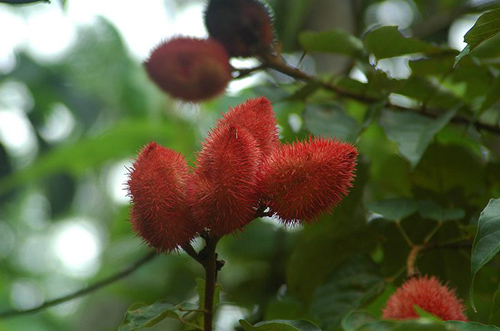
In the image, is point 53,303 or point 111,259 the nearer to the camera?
point 53,303

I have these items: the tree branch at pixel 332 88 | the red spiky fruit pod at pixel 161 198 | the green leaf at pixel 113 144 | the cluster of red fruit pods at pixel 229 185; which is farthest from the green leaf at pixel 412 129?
the green leaf at pixel 113 144

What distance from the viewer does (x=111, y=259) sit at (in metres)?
1.77

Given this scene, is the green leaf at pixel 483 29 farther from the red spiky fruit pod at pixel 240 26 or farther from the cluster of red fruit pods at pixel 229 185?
the red spiky fruit pod at pixel 240 26

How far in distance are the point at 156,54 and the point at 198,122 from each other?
0.86 m

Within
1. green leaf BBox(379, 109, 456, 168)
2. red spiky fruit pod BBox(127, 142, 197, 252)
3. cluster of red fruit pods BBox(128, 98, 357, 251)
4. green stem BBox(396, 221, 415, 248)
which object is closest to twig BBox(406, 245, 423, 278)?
green stem BBox(396, 221, 415, 248)

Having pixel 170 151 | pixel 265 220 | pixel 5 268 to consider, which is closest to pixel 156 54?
pixel 170 151

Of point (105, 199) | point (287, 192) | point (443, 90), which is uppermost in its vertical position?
point (105, 199)

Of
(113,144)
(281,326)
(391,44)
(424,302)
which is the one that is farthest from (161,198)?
(113,144)

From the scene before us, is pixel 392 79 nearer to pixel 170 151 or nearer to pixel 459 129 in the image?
pixel 459 129

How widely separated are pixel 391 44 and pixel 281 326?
57 centimetres

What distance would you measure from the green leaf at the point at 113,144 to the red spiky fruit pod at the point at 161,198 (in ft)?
3.15

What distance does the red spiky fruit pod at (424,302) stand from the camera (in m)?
0.78

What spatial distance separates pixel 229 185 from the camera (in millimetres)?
678

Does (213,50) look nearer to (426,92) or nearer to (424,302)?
(426,92)
